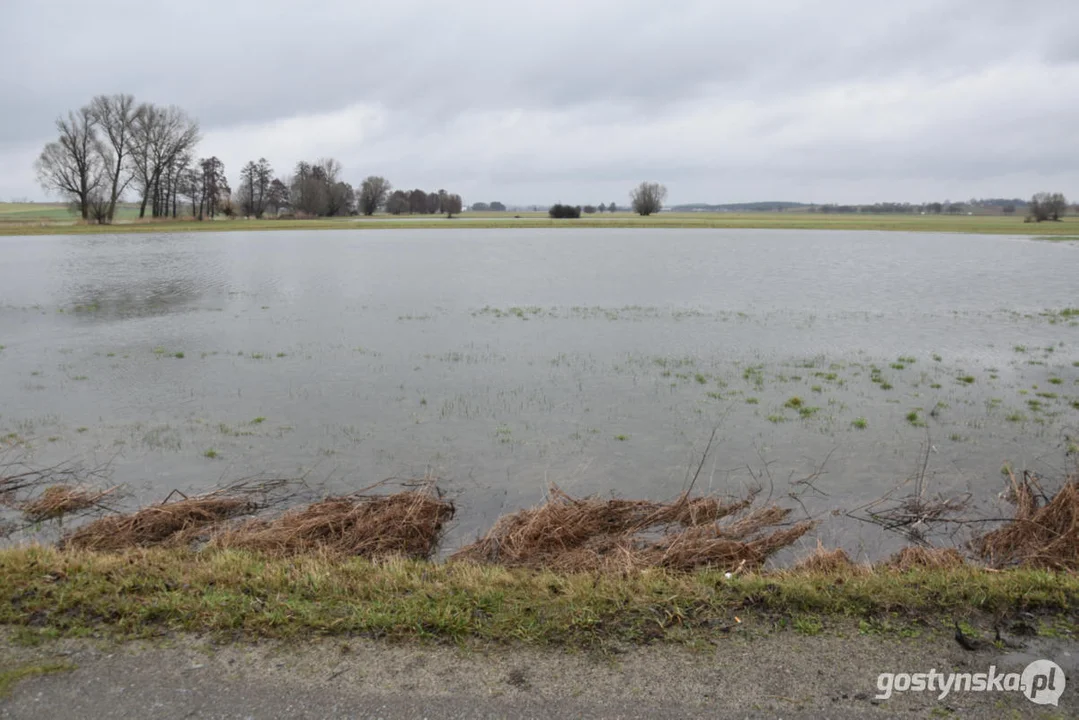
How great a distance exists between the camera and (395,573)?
5949 millimetres

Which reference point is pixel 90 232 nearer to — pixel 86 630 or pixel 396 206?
pixel 86 630

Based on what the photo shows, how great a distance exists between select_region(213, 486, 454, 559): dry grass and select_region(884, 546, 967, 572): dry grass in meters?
4.66

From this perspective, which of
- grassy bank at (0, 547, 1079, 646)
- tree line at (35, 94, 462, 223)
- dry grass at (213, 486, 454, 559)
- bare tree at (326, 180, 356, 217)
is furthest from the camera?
bare tree at (326, 180, 356, 217)

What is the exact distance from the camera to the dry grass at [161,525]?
7.28 meters

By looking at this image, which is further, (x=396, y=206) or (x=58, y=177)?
(x=396, y=206)

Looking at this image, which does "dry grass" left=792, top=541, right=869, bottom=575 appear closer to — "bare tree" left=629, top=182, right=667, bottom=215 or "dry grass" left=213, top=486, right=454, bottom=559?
"dry grass" left=213, top=486, right=454, bottom=559

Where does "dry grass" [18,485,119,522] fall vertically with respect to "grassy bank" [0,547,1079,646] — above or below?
below

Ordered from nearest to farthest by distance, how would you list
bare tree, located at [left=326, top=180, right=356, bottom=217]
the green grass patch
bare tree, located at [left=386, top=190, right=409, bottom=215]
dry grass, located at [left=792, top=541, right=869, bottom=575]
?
dry grass, located at [left=792, top=541, right=869, bottom=575], the green grass patch, bare tree, located at [left=326, top=180, right=356, bottom=217], bare tree, located at [left=386, top=190, right=409, bottom=215]

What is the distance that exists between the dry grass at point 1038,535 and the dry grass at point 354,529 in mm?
5779

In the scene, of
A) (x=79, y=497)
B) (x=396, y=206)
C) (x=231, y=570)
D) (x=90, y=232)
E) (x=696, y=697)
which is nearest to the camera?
(x=696, y=697)

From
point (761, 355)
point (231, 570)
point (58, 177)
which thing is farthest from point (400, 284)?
point (58, 177)

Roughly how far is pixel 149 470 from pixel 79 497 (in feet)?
3.61

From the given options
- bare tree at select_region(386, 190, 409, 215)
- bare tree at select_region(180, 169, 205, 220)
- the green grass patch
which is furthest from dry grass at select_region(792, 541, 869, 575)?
bare tree at select_region(386, 190, 409, 215)

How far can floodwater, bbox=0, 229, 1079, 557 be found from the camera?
952 cm
